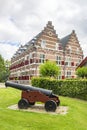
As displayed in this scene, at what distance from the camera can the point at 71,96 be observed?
2278 centimetres

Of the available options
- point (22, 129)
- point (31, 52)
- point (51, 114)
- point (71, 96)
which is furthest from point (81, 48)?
point (22, 129)

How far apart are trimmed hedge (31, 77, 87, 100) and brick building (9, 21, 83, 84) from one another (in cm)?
2435

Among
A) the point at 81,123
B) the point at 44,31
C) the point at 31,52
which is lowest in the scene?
the point at 81,123

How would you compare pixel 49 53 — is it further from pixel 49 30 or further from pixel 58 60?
pixel 49 30

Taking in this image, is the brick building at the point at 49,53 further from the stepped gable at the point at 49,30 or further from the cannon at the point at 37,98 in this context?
the cannon at the point at 37,98

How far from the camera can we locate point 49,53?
52438 millimetres

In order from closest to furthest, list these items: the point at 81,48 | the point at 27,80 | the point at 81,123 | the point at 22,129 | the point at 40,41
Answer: the point at 22,129 < the point at 81,123 < the point at 40,41 < the point at 27,80 < the point at 81,48

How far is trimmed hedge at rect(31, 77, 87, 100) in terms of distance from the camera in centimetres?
2150

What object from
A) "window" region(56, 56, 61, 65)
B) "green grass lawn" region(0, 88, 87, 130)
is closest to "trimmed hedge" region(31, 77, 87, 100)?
"green grass lawn" region(0, 88, 87, 130)

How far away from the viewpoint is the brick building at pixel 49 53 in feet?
165

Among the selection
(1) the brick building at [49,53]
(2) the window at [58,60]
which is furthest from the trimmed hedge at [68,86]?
(2) the window at [58,60]

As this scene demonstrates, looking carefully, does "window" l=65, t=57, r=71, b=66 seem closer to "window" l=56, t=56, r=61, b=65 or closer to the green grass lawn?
"window" l=56, t=56, r=61, b=65

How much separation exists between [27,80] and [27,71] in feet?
6.67

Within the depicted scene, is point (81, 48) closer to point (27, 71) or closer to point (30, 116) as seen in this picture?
point (27, 71)
